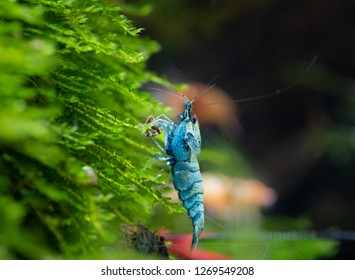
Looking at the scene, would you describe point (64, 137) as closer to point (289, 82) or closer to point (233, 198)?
point (233, 198)

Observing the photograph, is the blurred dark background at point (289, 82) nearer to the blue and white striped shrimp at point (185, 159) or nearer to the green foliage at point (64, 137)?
the blue and white striped shrimp at point (185, 159)

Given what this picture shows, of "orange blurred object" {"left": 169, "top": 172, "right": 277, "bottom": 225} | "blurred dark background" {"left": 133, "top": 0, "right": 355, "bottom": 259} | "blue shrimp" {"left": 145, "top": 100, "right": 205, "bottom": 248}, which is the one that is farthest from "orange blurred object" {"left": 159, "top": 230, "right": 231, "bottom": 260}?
"blurred dark background" {"left": 133, "top": 0, "right": 355, "bottom": 259}

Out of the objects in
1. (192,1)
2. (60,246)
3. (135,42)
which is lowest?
(60,246)

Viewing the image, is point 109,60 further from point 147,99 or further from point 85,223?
point 85,223

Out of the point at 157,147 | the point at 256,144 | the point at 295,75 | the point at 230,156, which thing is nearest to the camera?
the point at 157,147

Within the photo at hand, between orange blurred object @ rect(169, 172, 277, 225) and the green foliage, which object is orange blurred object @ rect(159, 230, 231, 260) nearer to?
the green foliage

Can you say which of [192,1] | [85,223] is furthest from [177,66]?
[85,223]
